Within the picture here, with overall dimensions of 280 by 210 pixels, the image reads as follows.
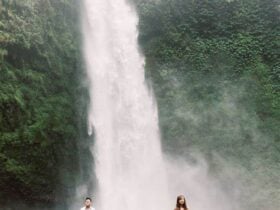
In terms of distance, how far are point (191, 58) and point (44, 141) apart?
7.77 m

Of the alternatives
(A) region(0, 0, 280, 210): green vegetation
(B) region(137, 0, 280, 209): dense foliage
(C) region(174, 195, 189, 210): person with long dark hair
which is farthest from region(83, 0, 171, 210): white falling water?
(C) region(174, 195, 189, 210): person with long dark hair

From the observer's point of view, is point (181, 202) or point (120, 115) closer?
point (181, 202)

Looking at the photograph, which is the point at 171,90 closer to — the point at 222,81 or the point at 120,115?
the point at 222,81

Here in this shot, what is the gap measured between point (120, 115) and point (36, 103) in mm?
3357

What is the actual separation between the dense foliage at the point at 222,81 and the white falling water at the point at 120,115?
1.12m

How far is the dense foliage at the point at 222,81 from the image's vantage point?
59.4ft

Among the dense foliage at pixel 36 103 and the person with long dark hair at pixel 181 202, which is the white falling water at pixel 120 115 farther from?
the person with long dark hair at pixel 181 202

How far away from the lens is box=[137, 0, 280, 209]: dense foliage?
18.1m

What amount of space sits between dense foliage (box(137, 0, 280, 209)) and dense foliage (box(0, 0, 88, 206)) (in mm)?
3974

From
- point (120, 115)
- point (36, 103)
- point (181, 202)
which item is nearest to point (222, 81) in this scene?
point (120, 115)

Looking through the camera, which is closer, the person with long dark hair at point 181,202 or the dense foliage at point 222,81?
the person with long dark hair at point 181,202

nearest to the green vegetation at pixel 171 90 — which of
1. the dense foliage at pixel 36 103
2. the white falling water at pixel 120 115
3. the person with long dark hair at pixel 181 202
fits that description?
the dense foliage at pixel 36 103

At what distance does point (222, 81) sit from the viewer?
19719mm

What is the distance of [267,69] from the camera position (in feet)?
65.1
